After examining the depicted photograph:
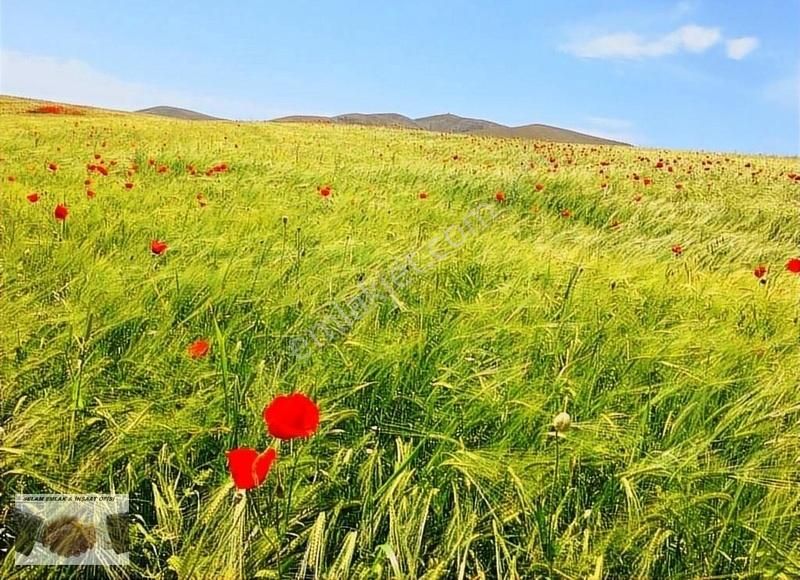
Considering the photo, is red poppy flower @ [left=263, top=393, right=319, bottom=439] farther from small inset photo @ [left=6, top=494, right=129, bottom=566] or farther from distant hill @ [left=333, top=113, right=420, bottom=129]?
distant hill @ [left=333, top=113, right=420, bottom=129]

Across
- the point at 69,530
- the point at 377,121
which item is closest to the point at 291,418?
the point at 69,530

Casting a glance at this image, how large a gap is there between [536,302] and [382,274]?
0.52 m

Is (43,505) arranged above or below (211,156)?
below

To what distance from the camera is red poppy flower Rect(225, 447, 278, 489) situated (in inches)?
30.5

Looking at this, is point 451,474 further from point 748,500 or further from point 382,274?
point 382,274

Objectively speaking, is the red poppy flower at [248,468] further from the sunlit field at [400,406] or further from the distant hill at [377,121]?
the distant hill at [377,121]

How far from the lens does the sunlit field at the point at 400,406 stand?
95cm

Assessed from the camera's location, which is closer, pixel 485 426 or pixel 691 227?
pixel 485 426

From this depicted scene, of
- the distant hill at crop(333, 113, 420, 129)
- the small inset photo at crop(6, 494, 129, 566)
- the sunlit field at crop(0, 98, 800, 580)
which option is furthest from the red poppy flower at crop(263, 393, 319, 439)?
the distant hill at crop(333, 113, 420, 129)

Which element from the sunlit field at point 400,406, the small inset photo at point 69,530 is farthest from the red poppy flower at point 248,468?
the small inset photo at point 69,530

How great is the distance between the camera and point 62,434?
3.47 feet

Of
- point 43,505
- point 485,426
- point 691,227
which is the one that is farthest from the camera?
point 691,227

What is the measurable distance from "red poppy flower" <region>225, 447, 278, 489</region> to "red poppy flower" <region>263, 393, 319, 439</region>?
0.04 m

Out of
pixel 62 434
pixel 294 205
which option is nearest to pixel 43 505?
pixel 62 434
